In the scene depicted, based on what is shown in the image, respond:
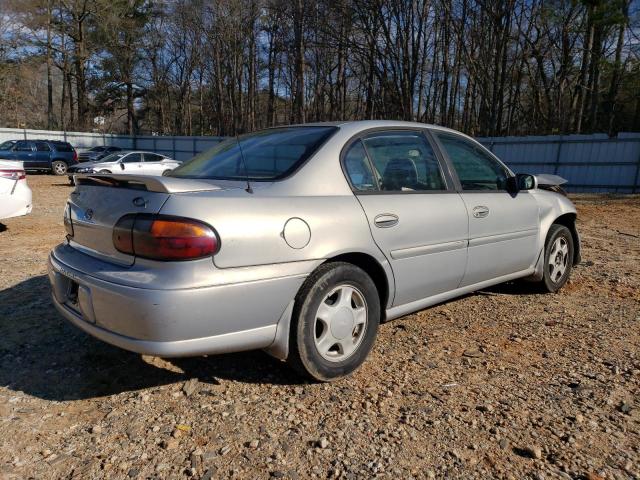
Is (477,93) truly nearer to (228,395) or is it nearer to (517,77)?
(517,77)

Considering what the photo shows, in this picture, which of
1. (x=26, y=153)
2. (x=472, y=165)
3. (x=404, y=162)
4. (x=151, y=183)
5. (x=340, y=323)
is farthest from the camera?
(x=26, y=153)

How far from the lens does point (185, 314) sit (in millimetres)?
2184

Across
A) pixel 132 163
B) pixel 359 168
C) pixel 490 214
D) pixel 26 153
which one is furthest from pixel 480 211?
pixel 26 153

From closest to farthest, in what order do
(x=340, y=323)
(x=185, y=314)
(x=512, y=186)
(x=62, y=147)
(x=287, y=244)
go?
(x=185, y=314), (x=287, y=244), (x=340, y=323), (x=512, y=186), (x=62, y=147)

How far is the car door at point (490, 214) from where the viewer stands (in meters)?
3.54

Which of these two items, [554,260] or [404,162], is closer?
[404,162]

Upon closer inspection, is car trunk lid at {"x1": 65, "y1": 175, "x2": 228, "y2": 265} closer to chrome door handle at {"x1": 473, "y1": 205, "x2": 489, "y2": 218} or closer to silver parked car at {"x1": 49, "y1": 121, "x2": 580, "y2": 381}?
silver parked car at {"x1": 49, "y1": 121, "x2": 580, "y2": 381}

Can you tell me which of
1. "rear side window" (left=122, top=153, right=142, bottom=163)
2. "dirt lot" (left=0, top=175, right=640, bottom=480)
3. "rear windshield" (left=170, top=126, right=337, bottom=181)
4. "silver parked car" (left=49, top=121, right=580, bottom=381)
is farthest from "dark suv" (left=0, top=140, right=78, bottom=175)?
"silver parked car" (left=49, top=121, right=580, bottom=381)

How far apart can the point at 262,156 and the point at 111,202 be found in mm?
946

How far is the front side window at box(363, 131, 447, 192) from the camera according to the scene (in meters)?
3.08

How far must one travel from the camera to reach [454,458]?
82.7 inches

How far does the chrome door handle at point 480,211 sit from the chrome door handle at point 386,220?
86 cm

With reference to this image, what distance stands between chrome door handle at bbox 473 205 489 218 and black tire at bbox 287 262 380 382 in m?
1.14

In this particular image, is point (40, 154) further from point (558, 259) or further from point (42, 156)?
point (558, 259)
